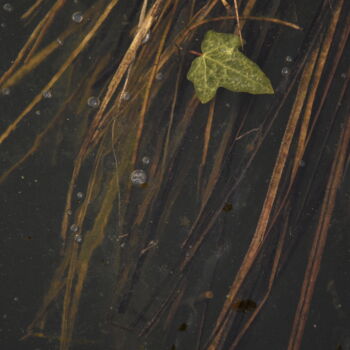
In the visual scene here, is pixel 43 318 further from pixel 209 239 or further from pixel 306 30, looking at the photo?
pixel 306 30

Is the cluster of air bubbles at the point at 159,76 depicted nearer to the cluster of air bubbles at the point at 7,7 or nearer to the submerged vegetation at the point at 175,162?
the submerged vegetation at the point at 175,162

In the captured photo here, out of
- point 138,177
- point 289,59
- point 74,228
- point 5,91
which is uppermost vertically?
point 289,59

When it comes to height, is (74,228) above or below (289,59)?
below

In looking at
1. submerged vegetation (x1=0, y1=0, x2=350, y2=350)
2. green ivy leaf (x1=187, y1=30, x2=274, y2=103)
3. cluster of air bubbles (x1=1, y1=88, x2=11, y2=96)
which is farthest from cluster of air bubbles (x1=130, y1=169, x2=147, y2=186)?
cluster of air bubbles (x1=1, y1=88, x2=11, y2=96)

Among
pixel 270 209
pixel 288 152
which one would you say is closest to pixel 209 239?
pixel 270 209

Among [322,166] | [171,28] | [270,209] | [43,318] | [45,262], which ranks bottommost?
[43,318]

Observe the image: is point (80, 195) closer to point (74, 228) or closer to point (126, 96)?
point (74, 228)

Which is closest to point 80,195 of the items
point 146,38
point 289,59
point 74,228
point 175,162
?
point 74,228
